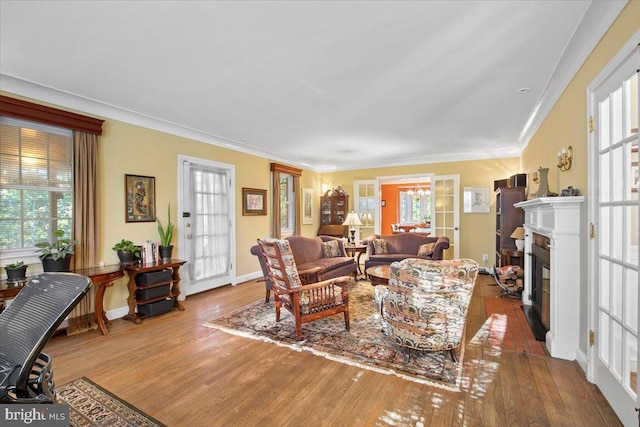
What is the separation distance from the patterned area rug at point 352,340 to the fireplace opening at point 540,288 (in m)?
1.11

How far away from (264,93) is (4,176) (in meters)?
2.66

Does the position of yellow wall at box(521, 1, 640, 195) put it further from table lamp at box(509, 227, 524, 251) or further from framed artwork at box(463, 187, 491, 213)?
framed artwork at box(463, 187, 491, 213)

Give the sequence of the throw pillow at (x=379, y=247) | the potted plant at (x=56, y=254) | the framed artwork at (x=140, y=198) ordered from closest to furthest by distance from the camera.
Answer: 1. the potted plant at (x=56, y=254)
2. the framed artwork at (x=140, y=198)
3. the throw pillow at (x=379, y=247)

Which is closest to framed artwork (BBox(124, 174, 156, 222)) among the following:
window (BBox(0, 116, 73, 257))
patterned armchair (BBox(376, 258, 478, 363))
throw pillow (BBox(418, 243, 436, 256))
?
window (BBox(0, 116, 73, 257))

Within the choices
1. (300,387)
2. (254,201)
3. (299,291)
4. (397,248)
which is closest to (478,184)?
(397,248)

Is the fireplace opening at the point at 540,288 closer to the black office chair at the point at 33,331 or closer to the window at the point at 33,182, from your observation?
the black office chair at the point at 33,331

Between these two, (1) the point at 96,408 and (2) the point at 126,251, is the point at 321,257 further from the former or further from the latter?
(1) the point at 96,408

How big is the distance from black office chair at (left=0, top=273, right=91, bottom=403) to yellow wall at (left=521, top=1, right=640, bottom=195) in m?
3.17

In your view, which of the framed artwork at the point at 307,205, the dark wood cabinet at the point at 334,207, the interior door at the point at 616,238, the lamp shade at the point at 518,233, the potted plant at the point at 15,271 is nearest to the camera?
the interior door at the point at 616,238

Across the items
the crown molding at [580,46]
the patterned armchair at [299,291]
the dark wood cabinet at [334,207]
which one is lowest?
the patterned armchair at [299,291]

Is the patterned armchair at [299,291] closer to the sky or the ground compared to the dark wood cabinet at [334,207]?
closer to the ground

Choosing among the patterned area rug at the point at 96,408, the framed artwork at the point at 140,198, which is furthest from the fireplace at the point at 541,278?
the framed artwork at the point at 140,198

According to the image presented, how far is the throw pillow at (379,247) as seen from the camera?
569 centimetres

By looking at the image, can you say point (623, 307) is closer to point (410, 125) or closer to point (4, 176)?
point (410, 125)
